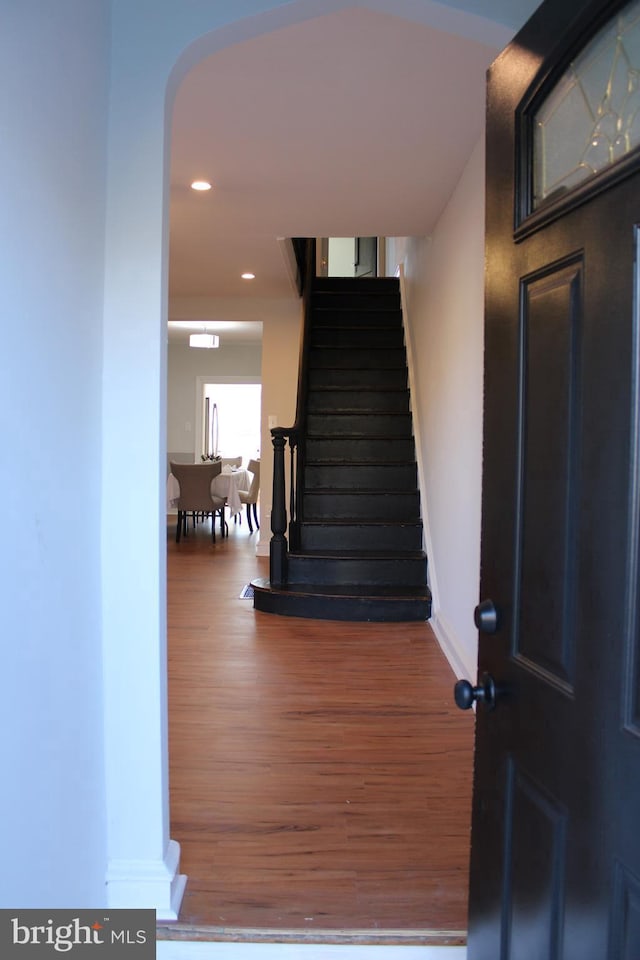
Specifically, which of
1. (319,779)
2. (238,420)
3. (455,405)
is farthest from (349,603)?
(238,420)

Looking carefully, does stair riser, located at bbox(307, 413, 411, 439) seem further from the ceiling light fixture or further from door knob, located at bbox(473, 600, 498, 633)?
door knob, located at bbox(473, 600, 498, 633)

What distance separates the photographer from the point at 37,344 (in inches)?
51.4

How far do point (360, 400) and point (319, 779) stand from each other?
4018 mm

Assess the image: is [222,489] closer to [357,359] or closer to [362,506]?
[357,359]

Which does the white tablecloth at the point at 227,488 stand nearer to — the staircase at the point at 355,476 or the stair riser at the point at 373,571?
the staircase at the point at 355,476

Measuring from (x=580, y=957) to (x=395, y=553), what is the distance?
157 inches

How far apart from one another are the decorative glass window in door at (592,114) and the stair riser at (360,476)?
4.36 m

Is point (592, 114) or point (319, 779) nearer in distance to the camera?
point (592, 114)

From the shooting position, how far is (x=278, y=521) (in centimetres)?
497

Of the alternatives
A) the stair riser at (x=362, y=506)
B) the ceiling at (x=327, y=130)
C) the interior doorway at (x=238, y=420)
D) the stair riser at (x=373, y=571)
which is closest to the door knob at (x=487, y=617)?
the ceiling at (x=327, y=130)

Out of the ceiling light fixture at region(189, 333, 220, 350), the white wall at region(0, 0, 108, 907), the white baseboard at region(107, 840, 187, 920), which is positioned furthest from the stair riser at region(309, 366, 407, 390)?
the white baseboard at region(107, 840, 187, 920)

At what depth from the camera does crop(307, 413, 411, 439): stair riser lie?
582 cm

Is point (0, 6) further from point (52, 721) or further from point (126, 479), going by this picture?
point (52, 721)

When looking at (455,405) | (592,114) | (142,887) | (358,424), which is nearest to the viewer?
(592,114)
